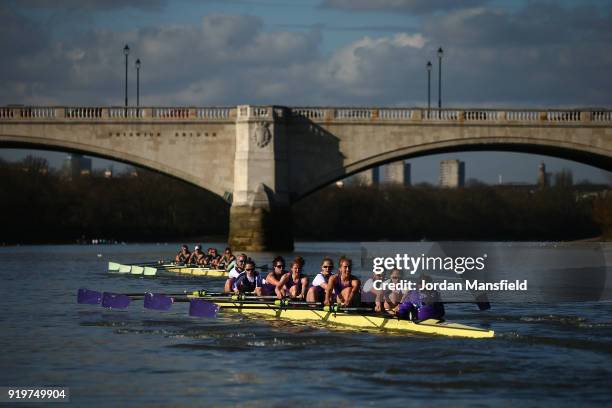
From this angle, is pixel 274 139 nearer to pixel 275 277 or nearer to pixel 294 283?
pixel 275 277

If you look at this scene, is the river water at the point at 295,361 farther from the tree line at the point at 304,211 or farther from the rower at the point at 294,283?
the tree line at the point at 304,211

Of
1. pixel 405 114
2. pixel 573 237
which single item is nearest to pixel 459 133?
pixel 405 114

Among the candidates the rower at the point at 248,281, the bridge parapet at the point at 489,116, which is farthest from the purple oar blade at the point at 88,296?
the bridge parapet at the point at 489,116

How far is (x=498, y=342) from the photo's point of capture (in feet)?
75.5

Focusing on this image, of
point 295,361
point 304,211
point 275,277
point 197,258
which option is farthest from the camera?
point 304,211

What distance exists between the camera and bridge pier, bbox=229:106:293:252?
63.7 meters

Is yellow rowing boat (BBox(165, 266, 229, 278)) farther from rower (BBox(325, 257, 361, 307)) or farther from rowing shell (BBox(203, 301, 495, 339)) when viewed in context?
rower (BBox(325, 257, 361, 307))

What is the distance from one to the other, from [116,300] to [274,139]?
36.5m

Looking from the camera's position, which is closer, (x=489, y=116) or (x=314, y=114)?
(x=489, y=116)

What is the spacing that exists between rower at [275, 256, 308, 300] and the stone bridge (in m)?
36.1

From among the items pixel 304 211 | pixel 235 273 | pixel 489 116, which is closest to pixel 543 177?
pixel 304 211

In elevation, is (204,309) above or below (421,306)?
below

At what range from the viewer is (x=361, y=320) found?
24344 millimetres

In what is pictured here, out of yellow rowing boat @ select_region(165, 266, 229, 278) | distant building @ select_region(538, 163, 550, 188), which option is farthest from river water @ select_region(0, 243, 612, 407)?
distant building @ select_region(538, 163, 550, 188)
